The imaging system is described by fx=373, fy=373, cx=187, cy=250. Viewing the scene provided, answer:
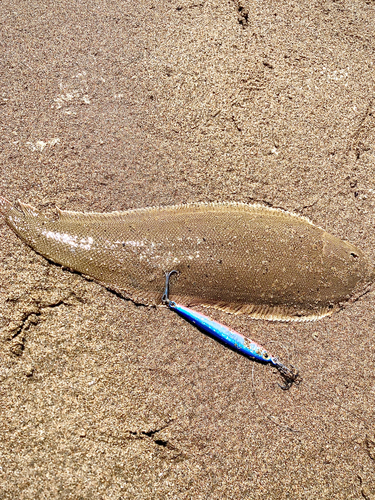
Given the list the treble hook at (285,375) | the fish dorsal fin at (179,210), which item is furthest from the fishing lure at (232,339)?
the fish dorsal fin at (179,210)

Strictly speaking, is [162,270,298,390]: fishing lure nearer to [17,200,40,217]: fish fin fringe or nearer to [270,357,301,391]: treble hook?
[270,357,301,391]: treble hook

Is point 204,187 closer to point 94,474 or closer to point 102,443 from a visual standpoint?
point 102,443

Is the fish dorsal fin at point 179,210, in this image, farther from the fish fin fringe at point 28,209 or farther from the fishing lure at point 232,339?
the fishing lure at point 232,339

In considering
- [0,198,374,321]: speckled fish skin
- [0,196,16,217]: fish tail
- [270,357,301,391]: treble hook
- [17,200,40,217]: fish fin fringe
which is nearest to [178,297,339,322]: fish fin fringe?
[0,198,374,321]: speckled fish skin

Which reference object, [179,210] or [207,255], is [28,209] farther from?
[207,255]

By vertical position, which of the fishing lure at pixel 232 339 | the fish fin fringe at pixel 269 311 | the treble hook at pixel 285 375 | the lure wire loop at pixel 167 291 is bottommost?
the treble hook at pixel 285 375

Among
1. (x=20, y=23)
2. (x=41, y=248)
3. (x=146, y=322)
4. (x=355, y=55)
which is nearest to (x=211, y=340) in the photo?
(x=146, y=322)
